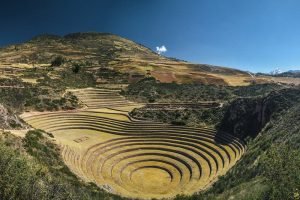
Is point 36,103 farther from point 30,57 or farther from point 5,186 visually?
point 30,57

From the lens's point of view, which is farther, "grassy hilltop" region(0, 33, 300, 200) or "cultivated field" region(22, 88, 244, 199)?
"cultivated field" region(22, 88, 244, 199)

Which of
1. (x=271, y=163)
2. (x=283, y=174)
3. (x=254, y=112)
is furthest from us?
(x=254, y=112)

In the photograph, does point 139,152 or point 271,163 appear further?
point 139,152

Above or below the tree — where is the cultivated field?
below

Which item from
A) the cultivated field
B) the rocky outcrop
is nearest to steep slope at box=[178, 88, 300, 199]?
the rocky outcrop

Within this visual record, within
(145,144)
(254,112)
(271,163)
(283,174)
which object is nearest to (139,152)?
(145,144)

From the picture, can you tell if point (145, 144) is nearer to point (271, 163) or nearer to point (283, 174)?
point (271, 163)

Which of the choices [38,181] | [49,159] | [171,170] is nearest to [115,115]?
[171,170]

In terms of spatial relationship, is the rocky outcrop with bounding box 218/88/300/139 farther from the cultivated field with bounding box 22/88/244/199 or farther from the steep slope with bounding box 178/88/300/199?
the cultivated field with bounding box 22/88/244/199

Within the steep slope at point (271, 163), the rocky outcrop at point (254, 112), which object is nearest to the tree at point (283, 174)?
the steep slope at point (271, 163)
